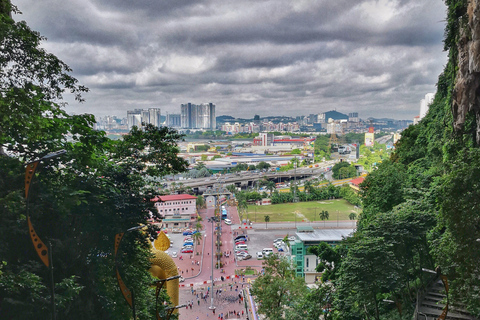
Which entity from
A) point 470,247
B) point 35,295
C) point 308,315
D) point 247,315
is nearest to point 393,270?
point 470,247

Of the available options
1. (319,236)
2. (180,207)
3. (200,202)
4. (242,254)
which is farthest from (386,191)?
(200,202)

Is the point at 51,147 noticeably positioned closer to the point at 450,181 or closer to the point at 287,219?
the point at 450,181

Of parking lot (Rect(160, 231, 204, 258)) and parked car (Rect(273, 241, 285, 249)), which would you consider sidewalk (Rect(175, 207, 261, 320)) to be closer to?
parking lot (Rect(160, 231, 204, 258))

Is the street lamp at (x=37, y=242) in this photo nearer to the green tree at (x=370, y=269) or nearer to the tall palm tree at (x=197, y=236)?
the green tree at (x=370, y=269)

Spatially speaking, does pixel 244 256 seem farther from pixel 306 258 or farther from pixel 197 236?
pixel 306 258

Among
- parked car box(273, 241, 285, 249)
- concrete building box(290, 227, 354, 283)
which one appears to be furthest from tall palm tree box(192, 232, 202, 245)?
concrete building box(290, 227, 354, 283)

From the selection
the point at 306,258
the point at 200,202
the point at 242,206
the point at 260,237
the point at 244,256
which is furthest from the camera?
the point at 200,202

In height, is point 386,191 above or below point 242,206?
above
